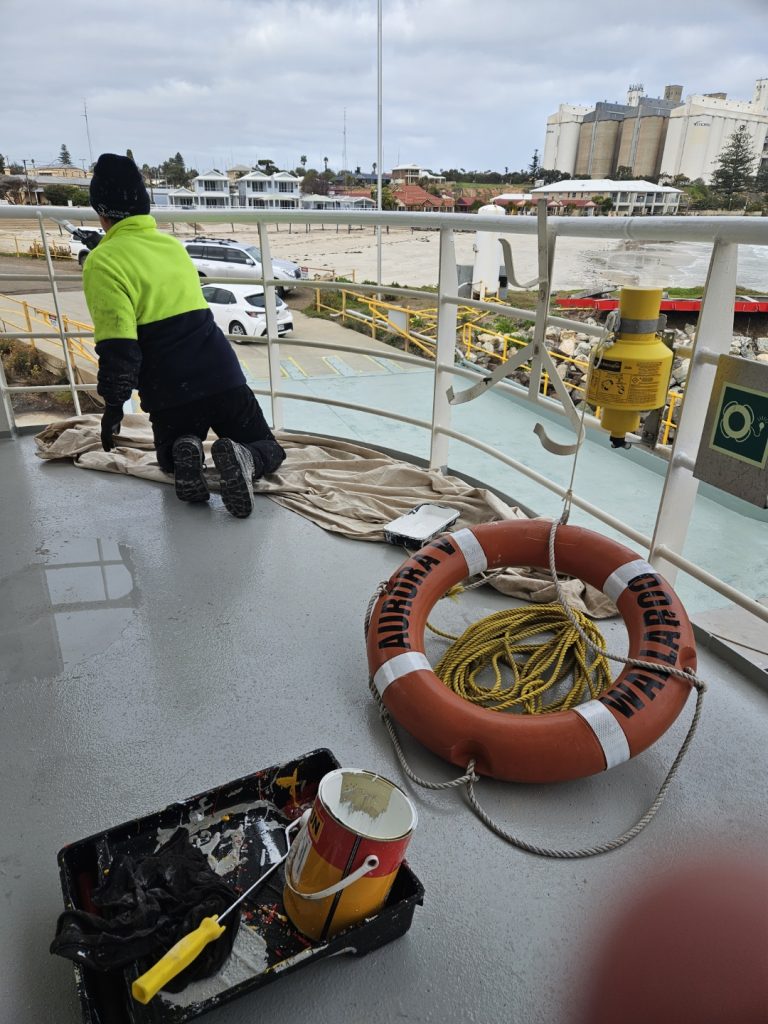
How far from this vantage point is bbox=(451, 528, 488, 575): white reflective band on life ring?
69.1 inches

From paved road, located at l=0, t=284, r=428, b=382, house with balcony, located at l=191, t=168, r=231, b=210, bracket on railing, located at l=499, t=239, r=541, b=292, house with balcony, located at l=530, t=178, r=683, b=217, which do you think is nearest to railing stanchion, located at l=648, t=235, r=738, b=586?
bracket on railing, located at l=499, t=239, r=541, b=292

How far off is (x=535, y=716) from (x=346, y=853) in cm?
56

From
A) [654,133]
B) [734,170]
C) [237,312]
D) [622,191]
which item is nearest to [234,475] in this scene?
[622,191]

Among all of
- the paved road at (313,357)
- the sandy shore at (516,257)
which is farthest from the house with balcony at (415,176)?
the paved road at (313,357)

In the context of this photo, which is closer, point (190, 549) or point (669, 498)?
point (669, 498)

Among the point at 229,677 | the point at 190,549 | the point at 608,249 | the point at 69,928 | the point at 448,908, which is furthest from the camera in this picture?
the point at 190,549

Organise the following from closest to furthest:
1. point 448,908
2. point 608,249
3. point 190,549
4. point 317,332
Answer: point 448,908, point 608,249, point 190,549, point 317,332

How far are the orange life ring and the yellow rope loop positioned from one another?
138 millimetres

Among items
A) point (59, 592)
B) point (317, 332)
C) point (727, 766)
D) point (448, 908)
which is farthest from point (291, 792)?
point (317, 332)

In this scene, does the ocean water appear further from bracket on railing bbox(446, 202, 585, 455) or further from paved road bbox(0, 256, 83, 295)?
paved road bbox(0, 256, 83, 295)

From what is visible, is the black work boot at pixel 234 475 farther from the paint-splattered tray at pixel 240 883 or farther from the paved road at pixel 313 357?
the paved road at pixel 313 357

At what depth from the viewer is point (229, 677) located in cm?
167

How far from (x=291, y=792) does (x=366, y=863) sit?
0.36 metres

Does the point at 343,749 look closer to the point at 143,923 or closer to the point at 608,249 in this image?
the point at 143,923
